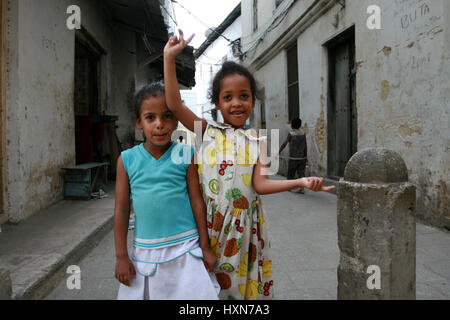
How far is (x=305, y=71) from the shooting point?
8.09m

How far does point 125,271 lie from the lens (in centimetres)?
129

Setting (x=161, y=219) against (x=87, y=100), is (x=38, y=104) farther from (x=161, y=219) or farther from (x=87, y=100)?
(x=161, y=219)

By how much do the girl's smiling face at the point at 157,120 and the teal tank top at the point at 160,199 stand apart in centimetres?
7

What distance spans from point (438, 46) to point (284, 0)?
6.49 m

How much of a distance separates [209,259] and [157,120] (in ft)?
2.06

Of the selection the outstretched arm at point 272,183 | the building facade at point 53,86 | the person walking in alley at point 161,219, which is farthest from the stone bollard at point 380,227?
the building facade at point 53,86

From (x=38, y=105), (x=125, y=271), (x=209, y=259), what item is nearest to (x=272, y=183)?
(x=209, y=259)

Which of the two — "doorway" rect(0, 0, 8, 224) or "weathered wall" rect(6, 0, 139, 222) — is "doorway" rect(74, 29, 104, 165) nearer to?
"weathered wall" rect(6, 0, 139, 222)

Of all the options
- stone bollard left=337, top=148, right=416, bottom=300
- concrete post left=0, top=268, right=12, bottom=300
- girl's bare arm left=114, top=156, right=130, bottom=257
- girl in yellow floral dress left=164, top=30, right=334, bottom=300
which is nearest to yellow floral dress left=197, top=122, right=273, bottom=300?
girl in yellow floral dress left=164, top=30, right=334, bottom=300

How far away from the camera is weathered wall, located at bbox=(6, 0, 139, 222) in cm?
389

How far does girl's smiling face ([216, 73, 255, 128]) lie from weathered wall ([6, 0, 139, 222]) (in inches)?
137

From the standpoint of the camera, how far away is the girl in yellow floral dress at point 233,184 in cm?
137
